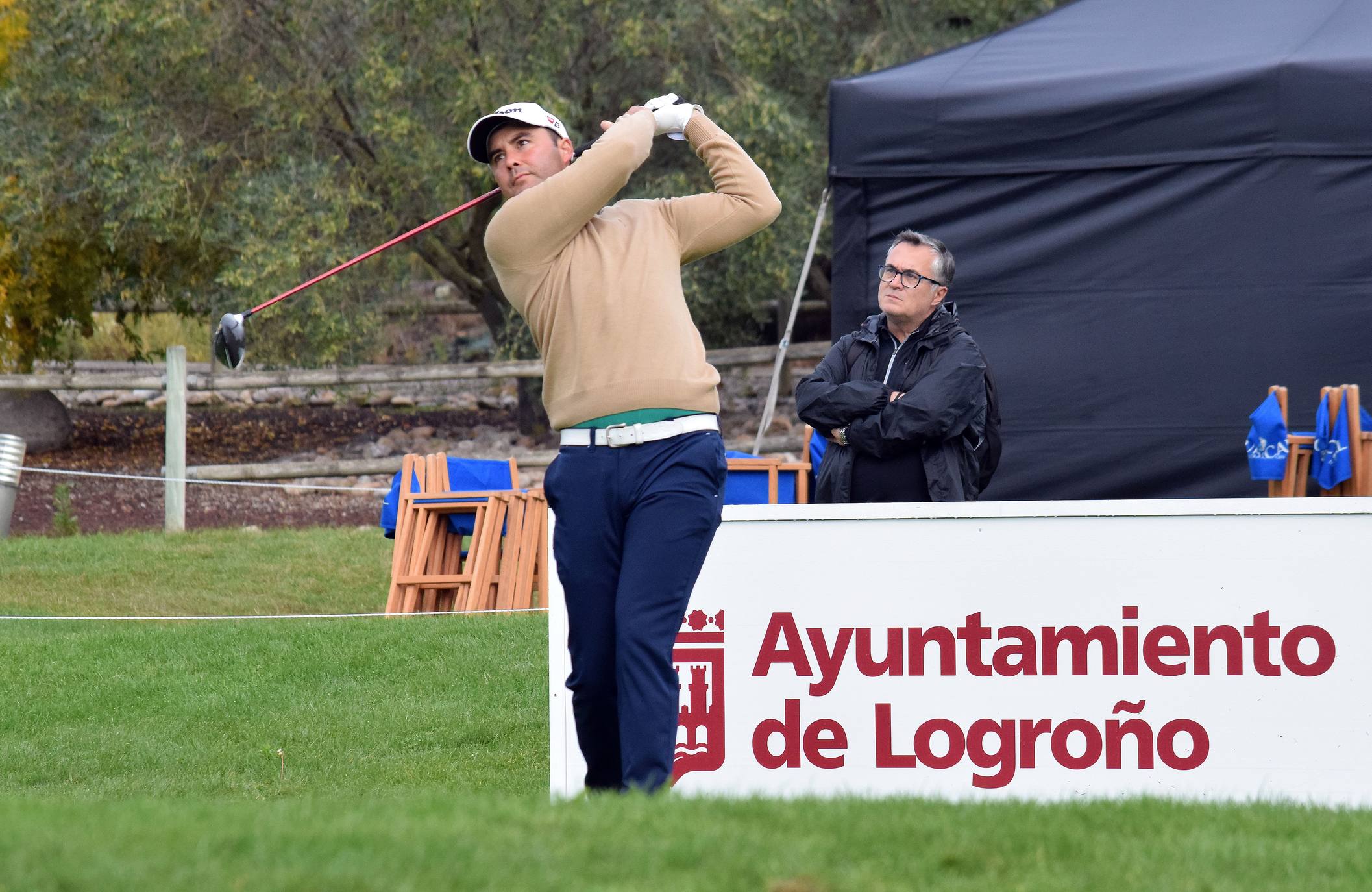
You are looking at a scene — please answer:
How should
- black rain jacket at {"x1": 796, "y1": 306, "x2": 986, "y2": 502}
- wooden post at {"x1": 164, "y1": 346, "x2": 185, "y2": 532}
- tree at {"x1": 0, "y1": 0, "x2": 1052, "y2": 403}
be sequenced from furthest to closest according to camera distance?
tree at {"x1": 0, "y1": 0, "x2": 1052, "y2": 403} → wooden post at {"x1": 164, "y1": 346, "x2": 185, "y2": 532} → black rain jacket at {"x1": 796, "y1": 306, "x2": 986, "y2": 502}

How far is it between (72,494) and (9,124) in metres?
3.65

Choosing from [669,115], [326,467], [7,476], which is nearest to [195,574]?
[7,476]

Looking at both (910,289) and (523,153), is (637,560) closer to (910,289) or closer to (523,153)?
(523,153)

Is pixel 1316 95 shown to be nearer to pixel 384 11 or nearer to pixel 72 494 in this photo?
pixel 384 11

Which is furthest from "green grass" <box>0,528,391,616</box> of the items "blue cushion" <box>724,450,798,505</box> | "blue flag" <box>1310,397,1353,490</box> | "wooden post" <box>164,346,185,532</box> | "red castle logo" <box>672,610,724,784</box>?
"red castle logo" <box>672,610,724,784</box>

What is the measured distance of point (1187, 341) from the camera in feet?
28.8

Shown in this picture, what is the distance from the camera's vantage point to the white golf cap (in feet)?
14.3

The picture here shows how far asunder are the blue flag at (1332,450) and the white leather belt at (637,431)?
15.4 ft

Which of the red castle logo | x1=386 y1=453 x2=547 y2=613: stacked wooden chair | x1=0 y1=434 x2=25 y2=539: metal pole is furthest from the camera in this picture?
x1=0 y1=434 x2=25 y2=539: metal pole

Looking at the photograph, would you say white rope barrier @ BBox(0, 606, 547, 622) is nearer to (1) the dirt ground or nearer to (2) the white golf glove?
(1) the dirt ground

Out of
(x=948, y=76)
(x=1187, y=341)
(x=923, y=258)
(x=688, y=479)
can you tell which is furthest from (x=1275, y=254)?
(x=688, y=479)

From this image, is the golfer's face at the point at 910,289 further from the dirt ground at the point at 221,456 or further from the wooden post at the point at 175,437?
the dirt ground at the point at 221,456

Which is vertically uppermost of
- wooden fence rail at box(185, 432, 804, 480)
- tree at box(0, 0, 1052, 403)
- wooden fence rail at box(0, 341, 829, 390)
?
tree at box(0, 0, 1052, 403)

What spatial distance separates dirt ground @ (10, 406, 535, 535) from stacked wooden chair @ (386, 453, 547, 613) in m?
5.53
